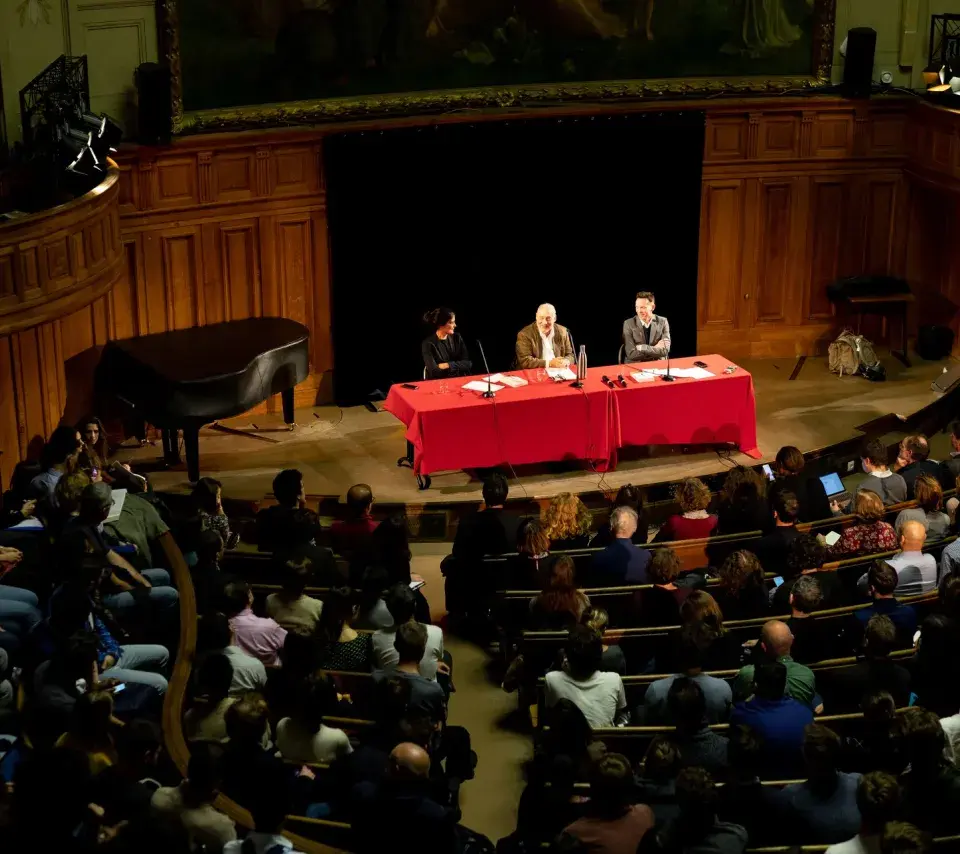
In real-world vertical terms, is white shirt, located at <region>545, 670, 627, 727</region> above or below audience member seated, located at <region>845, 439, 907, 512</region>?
below

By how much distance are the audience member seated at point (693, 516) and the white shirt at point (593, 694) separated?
2.01m

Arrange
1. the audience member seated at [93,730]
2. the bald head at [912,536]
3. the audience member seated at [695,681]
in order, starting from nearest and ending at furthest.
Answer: the audience member seated at [93,730] < the audience member seated at [695,681] < the bald head at [912,536]

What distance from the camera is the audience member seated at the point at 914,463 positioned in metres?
9.21

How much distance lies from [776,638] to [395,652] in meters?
1.76

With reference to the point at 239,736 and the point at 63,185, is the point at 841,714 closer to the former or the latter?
the point at 239,736

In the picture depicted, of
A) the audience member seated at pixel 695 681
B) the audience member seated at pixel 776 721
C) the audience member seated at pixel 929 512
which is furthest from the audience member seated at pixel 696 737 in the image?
the audience member seated at pixel 929 512

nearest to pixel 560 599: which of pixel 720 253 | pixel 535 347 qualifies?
pixel 535 347

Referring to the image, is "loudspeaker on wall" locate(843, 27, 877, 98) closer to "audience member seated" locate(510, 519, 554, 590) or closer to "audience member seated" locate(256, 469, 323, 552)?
"audience member seated" locate(510, 519, 554, 590)

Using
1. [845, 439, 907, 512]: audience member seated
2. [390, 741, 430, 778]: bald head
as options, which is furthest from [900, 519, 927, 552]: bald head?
[390, 741, 430, 778]: bald head

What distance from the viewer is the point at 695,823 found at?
537 centimetres

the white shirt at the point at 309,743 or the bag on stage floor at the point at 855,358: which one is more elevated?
the white shirt at the point at 309,743

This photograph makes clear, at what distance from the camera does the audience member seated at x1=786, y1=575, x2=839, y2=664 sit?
23.5 ft

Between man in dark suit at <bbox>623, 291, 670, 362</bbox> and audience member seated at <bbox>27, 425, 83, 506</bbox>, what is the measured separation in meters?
4.36

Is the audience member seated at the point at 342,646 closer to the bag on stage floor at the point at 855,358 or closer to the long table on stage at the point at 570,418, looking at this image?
the long table on stage at the point at 570,418
